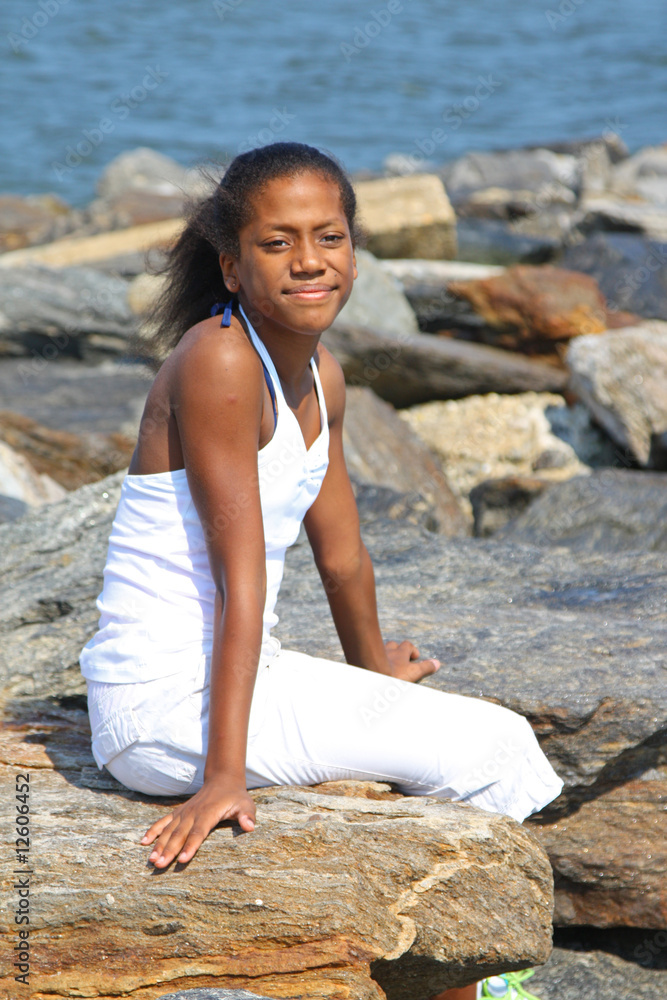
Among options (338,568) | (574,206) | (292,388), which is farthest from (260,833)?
(574,206)

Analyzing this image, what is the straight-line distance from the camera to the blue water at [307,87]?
22391mm

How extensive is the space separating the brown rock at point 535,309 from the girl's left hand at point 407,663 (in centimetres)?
587

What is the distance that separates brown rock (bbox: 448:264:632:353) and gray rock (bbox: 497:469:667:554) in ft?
11.0

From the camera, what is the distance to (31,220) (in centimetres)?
1498

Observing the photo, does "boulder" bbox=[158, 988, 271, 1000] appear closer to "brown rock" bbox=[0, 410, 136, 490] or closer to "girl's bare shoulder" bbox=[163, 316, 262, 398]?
"girl's bare shoulder" bbox=[163, 316, 262, 398]

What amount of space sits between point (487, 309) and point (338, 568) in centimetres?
609

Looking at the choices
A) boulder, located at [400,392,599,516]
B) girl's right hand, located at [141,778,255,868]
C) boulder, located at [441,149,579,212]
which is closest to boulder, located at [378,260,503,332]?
boulder, located at [400,392,599,516]

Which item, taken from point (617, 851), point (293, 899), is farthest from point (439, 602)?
point (293, 899)

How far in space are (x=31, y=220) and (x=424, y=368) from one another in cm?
961

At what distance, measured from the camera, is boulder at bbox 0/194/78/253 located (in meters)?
13.2

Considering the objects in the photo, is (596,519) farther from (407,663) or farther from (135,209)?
(135,209)
